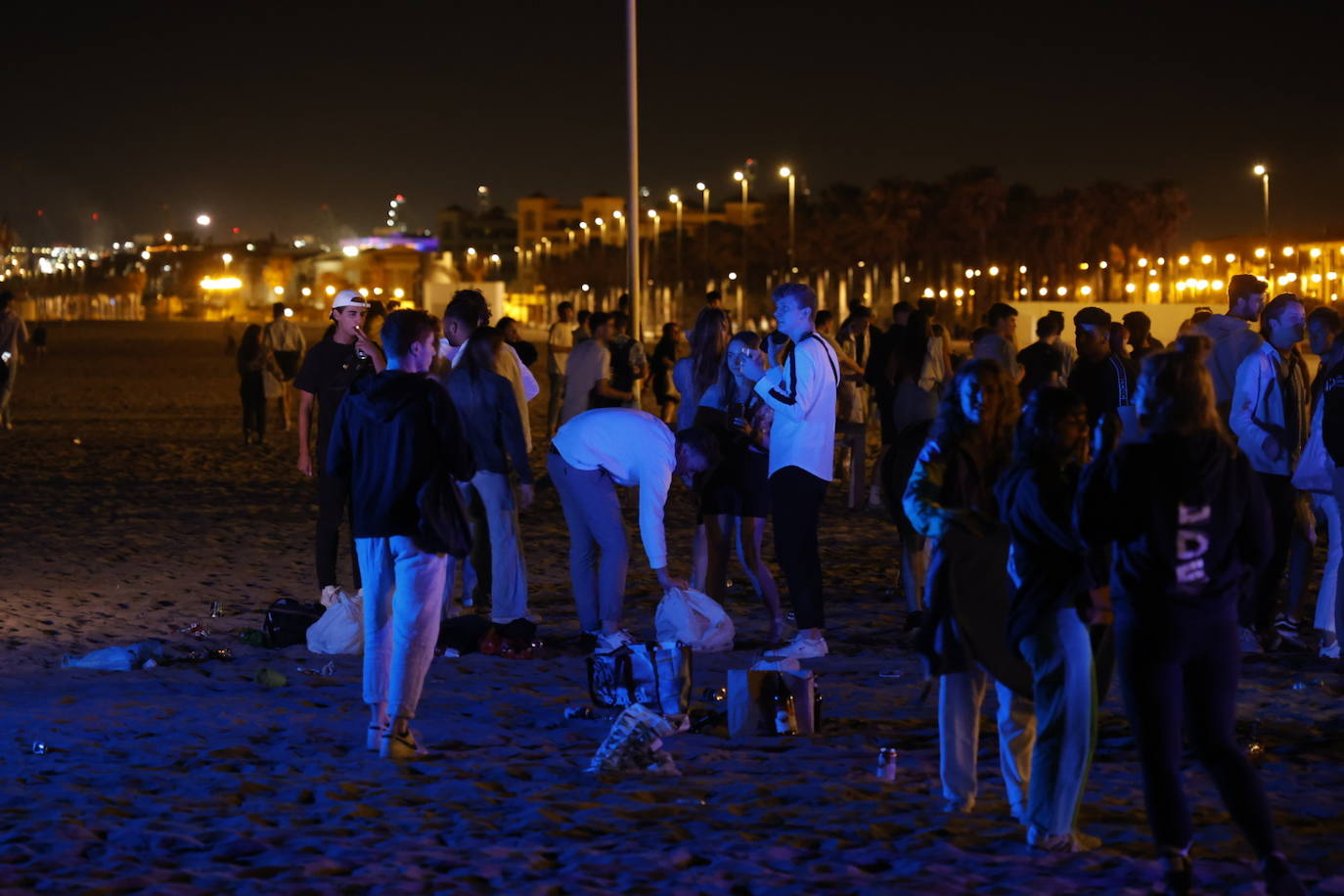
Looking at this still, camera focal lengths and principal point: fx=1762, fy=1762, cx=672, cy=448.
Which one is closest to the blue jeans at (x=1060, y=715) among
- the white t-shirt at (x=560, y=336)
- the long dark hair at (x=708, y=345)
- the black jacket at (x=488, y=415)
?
the black jacket at (x=488, y=415)

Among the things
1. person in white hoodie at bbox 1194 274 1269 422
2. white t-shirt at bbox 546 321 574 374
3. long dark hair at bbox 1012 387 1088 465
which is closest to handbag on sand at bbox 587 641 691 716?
long dark hair at bbox 1012 387 1088 465

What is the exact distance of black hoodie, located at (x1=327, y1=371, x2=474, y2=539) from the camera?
715 cm

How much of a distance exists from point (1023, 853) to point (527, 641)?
4180 mm

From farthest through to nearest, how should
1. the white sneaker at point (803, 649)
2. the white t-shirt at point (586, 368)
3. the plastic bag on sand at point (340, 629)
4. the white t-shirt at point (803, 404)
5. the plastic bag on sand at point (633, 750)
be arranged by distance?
the white t-shirt at point (586, 368) → the plastic bag on sand at point (340, 629) → the white sneaker at point (803, 649) → the white t-shirt at point (803, 404) → the plastic bag on sand at point (633, 750)

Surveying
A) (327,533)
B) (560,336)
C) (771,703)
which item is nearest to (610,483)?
(771,703)

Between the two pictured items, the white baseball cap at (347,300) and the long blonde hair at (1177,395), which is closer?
the long blonde hair at (1177,395)

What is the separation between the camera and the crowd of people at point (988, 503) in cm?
523

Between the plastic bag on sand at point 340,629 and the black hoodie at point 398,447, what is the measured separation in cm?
223

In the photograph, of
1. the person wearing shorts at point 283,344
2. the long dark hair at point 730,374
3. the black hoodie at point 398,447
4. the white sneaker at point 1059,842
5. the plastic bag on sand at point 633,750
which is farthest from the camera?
the person wearing shorts at point 283,344

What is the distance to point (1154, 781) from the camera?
5363mm

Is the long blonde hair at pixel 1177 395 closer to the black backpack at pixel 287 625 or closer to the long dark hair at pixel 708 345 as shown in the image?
the long dark hair at pixel 708 345

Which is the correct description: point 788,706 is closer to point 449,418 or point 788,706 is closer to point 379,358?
point 449,418

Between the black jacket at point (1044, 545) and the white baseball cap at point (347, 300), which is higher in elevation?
the white baseball cap at point (347, 300)

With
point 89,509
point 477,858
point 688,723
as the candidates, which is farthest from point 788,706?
point 89,509
